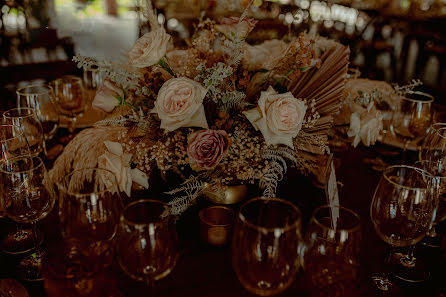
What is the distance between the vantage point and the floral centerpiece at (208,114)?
960mm

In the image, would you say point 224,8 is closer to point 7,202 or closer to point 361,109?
point 361,109

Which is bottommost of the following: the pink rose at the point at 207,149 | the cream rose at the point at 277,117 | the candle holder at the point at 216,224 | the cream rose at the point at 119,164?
the candle holder at the point at 216,224

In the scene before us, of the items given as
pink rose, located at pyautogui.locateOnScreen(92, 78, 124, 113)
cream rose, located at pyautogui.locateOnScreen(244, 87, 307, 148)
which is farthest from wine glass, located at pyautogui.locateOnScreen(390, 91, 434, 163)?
pink rose, located at pyautogui.locateOnScreen(92, 78, 124, 113)

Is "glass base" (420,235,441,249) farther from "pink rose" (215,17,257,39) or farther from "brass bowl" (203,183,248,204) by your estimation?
"pink rose" (215,17,257,39)

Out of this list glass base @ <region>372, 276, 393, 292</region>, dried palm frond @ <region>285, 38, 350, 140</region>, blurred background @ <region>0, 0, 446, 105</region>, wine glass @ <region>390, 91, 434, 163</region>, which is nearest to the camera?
glass base @ <region>372, 276, 393, 292</region>

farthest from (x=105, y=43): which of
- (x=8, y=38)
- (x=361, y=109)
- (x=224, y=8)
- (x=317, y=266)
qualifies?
(x=317, y=266)

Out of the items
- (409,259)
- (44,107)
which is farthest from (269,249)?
(44,107)

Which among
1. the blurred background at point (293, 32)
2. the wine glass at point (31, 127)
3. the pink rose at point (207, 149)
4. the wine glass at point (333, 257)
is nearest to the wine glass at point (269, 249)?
the wine glass at point (333, 257)

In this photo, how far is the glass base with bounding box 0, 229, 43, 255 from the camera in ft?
3.18

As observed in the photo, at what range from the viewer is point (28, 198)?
94cm

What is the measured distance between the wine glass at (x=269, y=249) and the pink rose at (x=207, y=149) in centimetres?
18

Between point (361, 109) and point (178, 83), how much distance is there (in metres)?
0.65

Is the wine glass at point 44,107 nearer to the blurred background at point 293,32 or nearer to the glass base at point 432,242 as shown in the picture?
the blurred background at point 293,32

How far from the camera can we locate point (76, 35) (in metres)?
7.45
